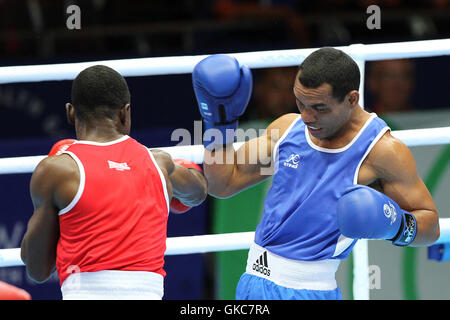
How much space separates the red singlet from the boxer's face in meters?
0.54

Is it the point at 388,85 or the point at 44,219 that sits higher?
the point at 388,85

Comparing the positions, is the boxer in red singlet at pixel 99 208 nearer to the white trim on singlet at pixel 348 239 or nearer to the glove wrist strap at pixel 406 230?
the white trim on singlet at pixel 348 239

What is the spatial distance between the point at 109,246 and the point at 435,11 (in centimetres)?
450

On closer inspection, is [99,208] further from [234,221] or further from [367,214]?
[234,221]

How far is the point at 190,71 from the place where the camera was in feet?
9.55

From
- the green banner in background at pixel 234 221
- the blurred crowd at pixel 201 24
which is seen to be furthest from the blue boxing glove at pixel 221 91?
the blurred crowd at pixel 201 24

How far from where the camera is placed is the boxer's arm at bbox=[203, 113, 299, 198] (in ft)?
9.10

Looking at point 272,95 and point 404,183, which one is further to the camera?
point 272,95

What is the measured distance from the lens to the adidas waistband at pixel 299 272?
8.54 ft

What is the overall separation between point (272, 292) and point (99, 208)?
649mm

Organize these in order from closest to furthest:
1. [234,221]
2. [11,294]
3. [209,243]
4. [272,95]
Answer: [11,294]
[209,243]
[234,221]
[272,95]

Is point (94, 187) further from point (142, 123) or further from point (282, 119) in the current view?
point (142, 123)

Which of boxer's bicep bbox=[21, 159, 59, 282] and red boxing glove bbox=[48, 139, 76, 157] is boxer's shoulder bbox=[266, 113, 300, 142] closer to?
red boxing glove bbox=[48, 139, 76, 157]

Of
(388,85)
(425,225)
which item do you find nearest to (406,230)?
(425,225)
